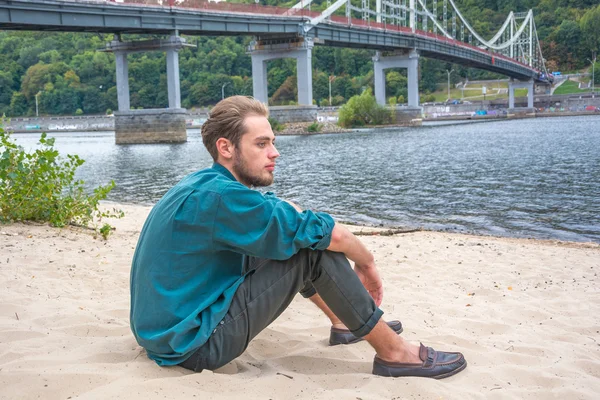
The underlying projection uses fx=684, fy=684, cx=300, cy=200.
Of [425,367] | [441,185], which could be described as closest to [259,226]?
[425,367]

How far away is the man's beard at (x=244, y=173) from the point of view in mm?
2852

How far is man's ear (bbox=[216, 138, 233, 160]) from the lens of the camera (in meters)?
2.83

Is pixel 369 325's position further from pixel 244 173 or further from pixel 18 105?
pixel 18 105

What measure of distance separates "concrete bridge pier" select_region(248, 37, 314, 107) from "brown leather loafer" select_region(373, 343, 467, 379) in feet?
180

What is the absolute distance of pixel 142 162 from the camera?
2870 cm

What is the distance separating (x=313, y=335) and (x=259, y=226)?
1274 mm

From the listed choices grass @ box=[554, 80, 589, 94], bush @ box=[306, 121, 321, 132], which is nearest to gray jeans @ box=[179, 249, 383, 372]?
bush @ box=[306, 121, 321, 132]

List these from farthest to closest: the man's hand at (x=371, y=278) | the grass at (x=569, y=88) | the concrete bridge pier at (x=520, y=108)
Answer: the grass at (x=569, y=88), the concrete bridge pier at (x=520, y=108), the man's hand at (x=371, y=278)

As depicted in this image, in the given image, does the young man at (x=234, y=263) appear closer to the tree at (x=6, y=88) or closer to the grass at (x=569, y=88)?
the grass at (x=569, y=88)

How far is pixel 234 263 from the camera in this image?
282 centimetres

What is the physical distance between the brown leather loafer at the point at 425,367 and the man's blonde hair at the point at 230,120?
1149mm

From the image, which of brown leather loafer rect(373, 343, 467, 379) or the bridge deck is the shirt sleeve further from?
the bridge deck

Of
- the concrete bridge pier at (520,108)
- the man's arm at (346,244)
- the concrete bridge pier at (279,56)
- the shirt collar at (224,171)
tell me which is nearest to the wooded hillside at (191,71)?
the concrete bridge pier at (520,108)

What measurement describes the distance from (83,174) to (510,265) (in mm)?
20279
